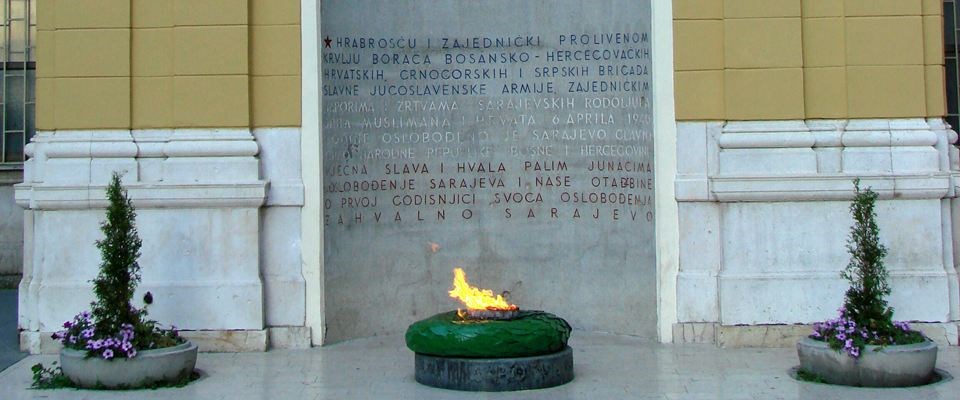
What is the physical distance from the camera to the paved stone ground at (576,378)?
8.97 m

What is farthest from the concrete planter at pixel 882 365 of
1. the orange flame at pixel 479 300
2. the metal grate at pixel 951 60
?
the metal grate at pixel 951 60

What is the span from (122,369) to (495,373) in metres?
3.23

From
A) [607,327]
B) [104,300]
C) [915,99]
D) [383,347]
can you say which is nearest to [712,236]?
[607,327]

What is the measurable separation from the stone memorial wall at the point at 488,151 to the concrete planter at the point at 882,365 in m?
3.34

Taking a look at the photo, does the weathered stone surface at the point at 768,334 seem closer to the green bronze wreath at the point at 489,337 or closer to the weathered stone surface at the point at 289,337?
the green bronze wreath at the point at 489,337

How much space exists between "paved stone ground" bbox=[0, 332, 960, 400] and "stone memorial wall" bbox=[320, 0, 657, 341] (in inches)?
40.9

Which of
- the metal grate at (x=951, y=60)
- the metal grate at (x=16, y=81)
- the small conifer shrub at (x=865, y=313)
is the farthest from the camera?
the metal grate at (x=16, y=81)

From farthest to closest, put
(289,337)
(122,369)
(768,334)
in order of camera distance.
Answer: (289,337) < (768,334) < (122,369)

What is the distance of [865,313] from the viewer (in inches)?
364

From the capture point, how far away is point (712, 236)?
444 inches

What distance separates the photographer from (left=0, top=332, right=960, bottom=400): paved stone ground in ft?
29.4

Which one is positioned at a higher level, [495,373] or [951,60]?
[951,60]

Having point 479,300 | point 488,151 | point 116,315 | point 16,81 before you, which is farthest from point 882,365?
point 16,81

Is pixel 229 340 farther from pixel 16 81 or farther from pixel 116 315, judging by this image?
pixel 16 81
